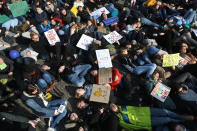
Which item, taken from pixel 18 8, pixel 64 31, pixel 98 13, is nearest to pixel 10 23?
pixel 18 8

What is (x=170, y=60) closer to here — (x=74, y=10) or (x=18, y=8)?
(x=74, y=10)

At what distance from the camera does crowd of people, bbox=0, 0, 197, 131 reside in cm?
418

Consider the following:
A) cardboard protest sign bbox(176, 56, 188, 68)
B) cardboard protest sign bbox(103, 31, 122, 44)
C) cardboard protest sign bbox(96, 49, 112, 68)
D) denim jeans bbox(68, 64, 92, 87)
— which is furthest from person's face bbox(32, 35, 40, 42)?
cardboard protest sign bbox(176, 56, 188, 68)

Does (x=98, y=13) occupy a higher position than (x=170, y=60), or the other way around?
(x=98, y=13)

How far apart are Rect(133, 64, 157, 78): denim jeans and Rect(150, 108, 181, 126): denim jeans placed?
1293mm

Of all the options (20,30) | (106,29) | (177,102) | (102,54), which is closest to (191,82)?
(177,102)

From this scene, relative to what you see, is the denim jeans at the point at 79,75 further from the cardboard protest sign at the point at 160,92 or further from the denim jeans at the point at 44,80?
the cardboard protest sign at the point at 160,92

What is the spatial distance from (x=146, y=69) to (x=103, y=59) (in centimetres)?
153

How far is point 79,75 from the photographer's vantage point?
5484mm

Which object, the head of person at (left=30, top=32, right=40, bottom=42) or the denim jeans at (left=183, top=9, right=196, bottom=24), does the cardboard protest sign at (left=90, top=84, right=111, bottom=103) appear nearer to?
the head of person at (left=30, top=32, right=40, bottom=42)

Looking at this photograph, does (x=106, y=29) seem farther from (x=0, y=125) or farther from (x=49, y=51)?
(x=0, y=125)

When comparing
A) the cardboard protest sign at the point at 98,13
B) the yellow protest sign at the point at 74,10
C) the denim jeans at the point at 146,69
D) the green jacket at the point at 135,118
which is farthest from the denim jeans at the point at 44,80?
the cardboard protest sign at the point at 98,13

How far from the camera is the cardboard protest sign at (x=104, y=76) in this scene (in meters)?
4.80

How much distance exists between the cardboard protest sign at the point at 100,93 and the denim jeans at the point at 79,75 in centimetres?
81
